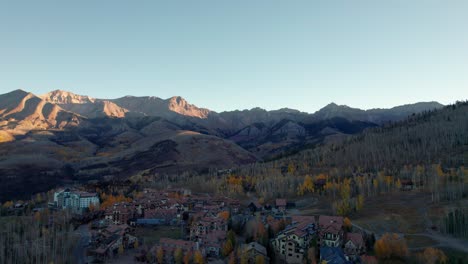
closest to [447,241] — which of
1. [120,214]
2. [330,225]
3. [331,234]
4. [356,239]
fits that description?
[356,239]

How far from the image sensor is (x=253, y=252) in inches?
2158

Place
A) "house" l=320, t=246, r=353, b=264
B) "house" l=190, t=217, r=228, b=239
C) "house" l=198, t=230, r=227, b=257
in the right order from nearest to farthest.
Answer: "house" l=320, t=246, r=353, b=264 < "house" l=198, t=230, r=227, b=257 < "house" l=190, t=217, r=228, b=239

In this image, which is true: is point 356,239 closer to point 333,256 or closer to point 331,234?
point 331,234

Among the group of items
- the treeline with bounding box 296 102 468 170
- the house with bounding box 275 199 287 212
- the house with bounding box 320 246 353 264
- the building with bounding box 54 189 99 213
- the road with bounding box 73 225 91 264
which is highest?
the treeline with bounding box 296 102 468 170

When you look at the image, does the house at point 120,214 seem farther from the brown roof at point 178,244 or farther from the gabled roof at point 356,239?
the gabled roof at point 356,239

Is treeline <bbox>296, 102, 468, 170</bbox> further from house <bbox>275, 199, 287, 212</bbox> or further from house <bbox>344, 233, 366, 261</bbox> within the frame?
house <bbox>344, 233, 366, 261</bbox>

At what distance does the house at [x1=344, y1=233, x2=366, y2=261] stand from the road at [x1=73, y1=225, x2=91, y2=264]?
4171 centimetres

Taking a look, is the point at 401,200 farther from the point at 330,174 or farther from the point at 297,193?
the point at 330,174

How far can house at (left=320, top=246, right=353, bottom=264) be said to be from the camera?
49088 millimetres

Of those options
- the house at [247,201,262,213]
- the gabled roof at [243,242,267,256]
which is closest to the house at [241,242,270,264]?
the gabled roof at [243,242,267,256]

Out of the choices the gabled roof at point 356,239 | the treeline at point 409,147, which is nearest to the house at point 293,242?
the gabled roof at point 356,239

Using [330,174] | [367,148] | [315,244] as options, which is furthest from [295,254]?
[367,148]

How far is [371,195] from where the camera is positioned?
10069 cm

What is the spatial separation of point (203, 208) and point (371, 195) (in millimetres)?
46456
